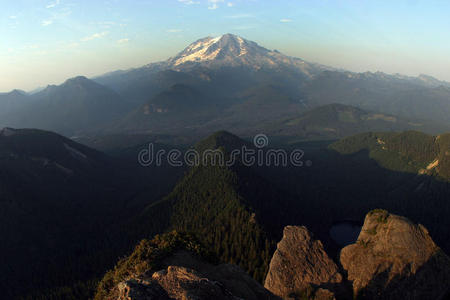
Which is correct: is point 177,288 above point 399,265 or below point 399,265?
above

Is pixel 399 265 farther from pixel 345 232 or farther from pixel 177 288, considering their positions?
pixel 345 232

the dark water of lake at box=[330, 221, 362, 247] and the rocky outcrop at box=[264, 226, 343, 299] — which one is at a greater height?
the rocky outcrop at box=[264, 226, 343, 299]

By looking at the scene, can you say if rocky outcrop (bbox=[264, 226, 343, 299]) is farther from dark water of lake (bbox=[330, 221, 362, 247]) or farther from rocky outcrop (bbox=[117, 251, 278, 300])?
dark water of lake (bbox=[330, 221, 362, 247])

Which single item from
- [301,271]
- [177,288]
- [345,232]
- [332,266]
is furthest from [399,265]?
[345,232]

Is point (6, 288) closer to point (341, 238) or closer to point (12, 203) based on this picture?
point (12, 203)

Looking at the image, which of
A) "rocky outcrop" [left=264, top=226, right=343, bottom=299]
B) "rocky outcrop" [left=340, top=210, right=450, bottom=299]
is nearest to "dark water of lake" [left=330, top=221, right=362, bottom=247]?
"rocky outcrop" [left=340, top=210, right=450, bottom=299]

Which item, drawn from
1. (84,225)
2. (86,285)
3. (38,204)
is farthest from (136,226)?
(38,204)

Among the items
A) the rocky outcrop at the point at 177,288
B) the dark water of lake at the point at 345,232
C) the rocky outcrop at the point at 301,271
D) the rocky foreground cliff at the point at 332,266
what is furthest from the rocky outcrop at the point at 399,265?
the dark water of lake at the point at 345,232

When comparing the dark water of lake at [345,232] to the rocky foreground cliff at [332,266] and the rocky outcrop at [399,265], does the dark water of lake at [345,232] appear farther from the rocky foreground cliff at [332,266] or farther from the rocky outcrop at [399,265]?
the rocky foreground cliff at [332,266]
